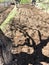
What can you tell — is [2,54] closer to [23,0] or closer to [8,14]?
[8,14]

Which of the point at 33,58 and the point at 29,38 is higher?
the point at 29,38

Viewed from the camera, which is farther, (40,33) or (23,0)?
Answer: (23,0)

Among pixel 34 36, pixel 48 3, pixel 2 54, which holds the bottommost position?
pixel 2 54

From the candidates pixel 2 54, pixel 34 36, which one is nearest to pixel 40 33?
pixel 34 36

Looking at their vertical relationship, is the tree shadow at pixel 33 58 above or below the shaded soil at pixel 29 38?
below

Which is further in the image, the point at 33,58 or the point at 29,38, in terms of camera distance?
the point at 29,38

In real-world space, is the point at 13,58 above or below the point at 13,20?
below

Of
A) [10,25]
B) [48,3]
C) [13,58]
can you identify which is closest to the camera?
[13,58]

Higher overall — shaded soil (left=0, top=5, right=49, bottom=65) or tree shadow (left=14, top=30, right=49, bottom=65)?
shaded soil (left=0, top=5, right=49, bottom=65)
